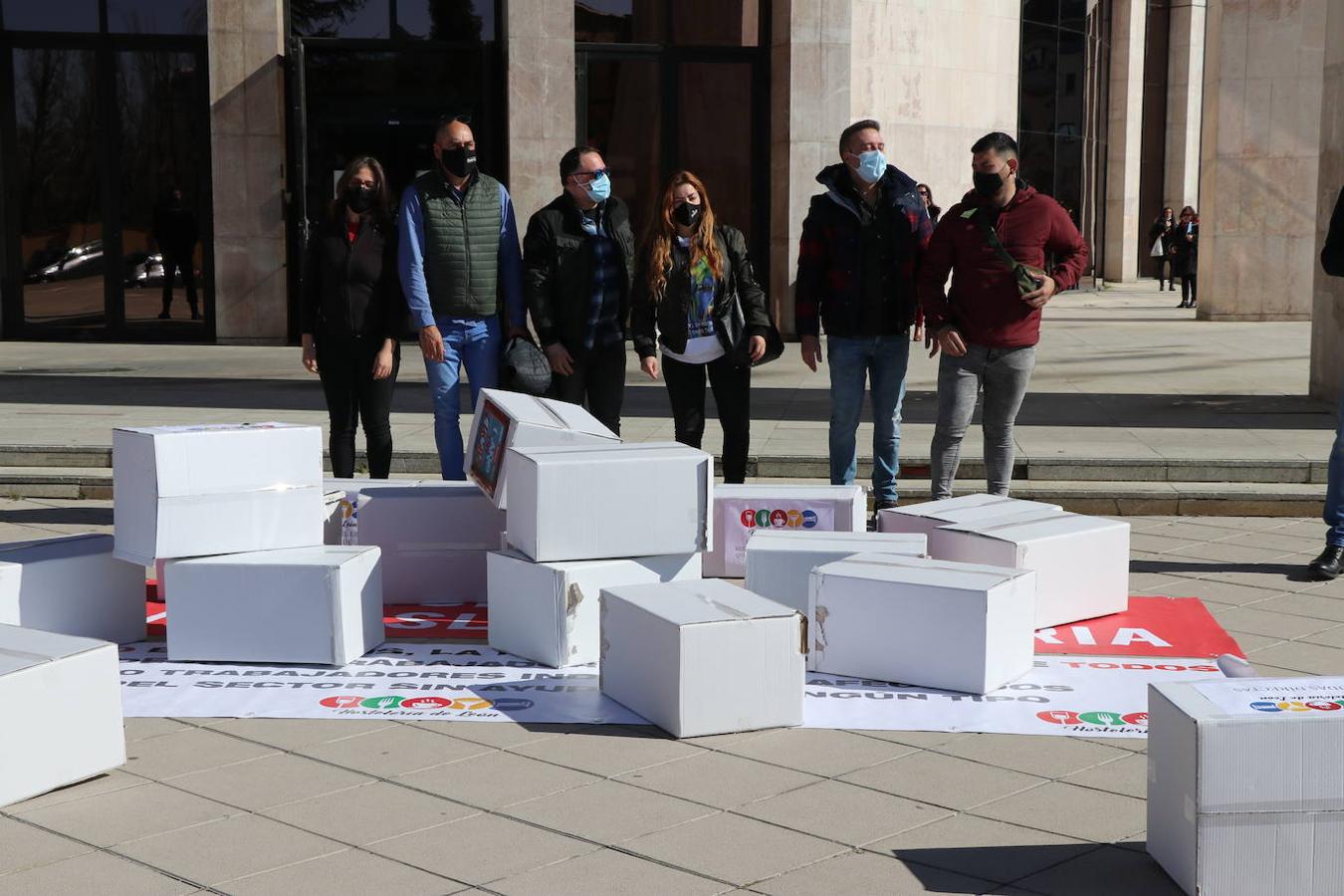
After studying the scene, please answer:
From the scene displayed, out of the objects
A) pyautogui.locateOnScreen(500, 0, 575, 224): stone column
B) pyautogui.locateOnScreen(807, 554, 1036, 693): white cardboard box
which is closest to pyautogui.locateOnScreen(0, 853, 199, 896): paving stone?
pyautogui.locateOnScreen(807, 554, 1036, 693): white cardboard box

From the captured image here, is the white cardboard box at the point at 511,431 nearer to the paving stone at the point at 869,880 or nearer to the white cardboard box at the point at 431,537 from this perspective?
the white cardboard box at the point at 431,537

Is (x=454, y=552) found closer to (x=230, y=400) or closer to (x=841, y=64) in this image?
(x=230, y=400)

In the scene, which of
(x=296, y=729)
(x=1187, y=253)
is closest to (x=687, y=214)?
(x=296, y=729)

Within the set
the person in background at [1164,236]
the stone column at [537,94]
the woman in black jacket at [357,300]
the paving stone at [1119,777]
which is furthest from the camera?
the person in background at [1164,236]

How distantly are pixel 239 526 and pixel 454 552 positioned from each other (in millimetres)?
1065

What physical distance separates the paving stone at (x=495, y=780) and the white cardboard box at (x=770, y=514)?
7.28 ft

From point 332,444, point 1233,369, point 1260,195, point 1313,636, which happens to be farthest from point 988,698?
point 1260,195

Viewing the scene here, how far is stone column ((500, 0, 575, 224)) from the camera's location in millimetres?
16969

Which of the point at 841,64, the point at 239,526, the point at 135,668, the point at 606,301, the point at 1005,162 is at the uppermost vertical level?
the point at 841,64

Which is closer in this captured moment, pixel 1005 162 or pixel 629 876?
pixel 629 876

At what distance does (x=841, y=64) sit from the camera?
58.0 ft

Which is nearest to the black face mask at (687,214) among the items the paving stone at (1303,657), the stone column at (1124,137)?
the paving stone at (1303,657)

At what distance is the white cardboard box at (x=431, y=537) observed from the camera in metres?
6.52

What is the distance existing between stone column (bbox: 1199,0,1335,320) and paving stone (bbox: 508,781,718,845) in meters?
20.4
